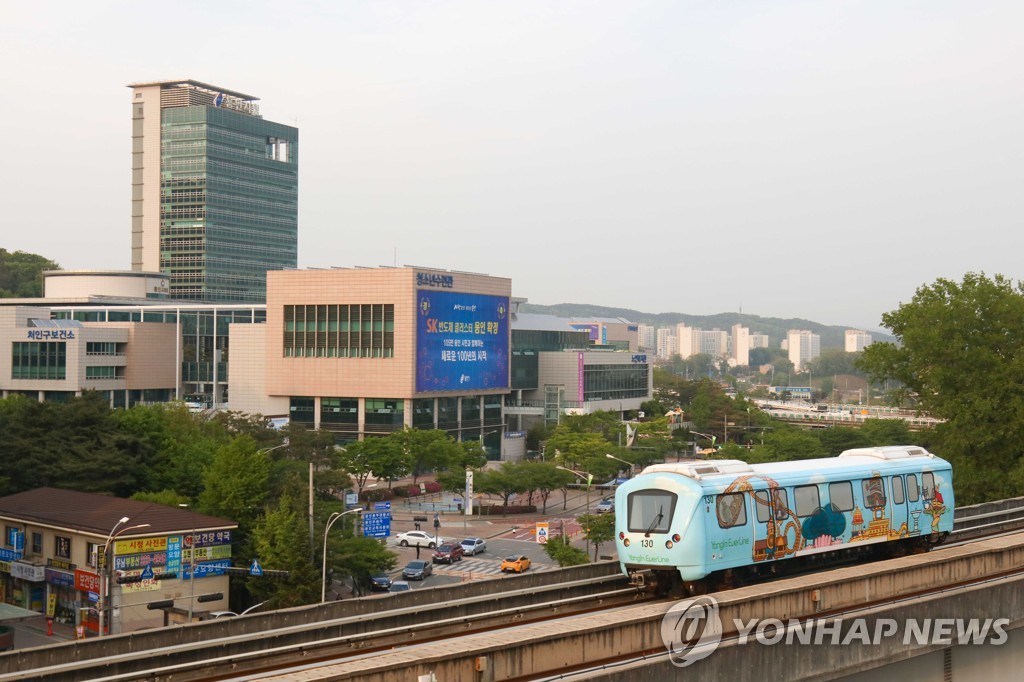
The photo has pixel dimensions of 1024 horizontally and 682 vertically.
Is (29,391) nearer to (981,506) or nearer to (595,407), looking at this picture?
(595,407)

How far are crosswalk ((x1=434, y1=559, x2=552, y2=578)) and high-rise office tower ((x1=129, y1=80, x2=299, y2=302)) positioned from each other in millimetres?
118568

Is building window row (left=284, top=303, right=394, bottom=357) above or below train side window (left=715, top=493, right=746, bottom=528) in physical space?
above

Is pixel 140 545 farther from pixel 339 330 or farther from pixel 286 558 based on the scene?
pixel 339 330

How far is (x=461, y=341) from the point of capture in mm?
101625

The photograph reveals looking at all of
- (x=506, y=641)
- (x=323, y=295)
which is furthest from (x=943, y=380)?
(x=323, y=295)

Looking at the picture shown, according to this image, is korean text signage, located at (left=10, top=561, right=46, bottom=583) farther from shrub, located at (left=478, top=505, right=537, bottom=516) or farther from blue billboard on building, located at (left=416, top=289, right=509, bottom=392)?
blue billboard on building, located at (left=416, top=289, right=509, bottom=392)

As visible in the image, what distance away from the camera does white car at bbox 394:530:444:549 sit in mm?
60406

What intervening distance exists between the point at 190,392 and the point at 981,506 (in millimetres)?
93373

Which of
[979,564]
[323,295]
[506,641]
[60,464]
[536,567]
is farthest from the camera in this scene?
[323,295]

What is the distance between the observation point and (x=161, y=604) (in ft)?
120

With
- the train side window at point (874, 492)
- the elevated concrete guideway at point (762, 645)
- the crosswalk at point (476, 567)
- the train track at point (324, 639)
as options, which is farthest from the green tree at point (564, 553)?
the elevated concrete guideway at point (762, 645)

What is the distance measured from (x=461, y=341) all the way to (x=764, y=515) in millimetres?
82580

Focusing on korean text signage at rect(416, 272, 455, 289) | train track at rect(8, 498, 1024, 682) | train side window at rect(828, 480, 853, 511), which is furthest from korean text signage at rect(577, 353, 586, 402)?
train track at rect(8, 498, 1024, 682)

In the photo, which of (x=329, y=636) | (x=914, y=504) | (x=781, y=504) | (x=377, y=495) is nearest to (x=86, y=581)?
(x=329, y=636)
